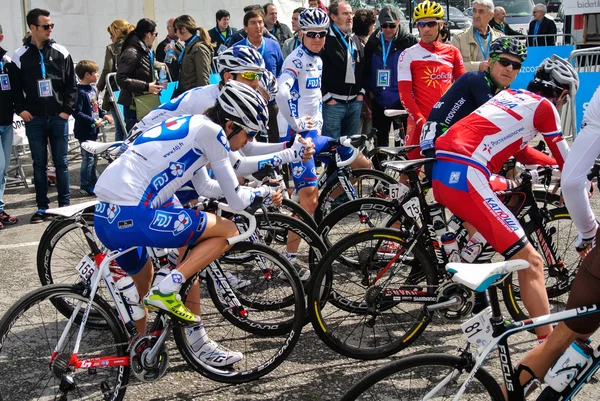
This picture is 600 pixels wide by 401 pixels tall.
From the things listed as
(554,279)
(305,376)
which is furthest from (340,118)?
(305,376)

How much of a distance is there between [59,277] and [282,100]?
2462 millimetres

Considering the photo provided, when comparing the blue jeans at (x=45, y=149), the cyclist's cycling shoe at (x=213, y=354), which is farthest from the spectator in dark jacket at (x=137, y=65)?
the cyclist's cycling shoe at (x=213, y=354)

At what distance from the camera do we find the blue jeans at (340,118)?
8.44 metres

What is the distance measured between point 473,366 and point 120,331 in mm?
1996

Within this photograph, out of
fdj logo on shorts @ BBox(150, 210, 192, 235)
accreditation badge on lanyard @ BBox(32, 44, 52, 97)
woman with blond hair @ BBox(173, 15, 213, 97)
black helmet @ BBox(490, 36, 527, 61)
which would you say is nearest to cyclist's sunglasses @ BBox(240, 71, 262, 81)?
black helmet @ BBox(490, 36, 527, 61)

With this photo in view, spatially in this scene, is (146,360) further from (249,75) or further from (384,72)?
(384,72)

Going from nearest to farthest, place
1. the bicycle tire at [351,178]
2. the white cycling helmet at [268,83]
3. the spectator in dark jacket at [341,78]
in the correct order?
the white cycling helmet at [268,83], the bicycle tire at [351,178], the spectator in dark jacket at [341,78]

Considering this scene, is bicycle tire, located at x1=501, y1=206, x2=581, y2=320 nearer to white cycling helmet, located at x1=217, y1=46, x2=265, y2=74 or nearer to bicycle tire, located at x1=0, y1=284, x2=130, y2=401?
white cycling helmet, located at x1=217, y1=46, x2=265, y2=74

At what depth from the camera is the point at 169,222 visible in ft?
13.6

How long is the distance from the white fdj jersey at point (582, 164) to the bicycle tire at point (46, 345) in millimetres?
2581

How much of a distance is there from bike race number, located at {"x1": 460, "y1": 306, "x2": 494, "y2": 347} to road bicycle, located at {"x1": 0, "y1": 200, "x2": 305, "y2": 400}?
156cm

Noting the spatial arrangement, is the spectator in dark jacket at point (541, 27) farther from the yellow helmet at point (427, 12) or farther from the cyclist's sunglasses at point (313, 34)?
the cyclist's sunglasses at point (313, 34)

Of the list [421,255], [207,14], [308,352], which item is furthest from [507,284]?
[207,14]

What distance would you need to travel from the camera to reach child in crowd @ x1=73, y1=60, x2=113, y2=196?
380 inches
